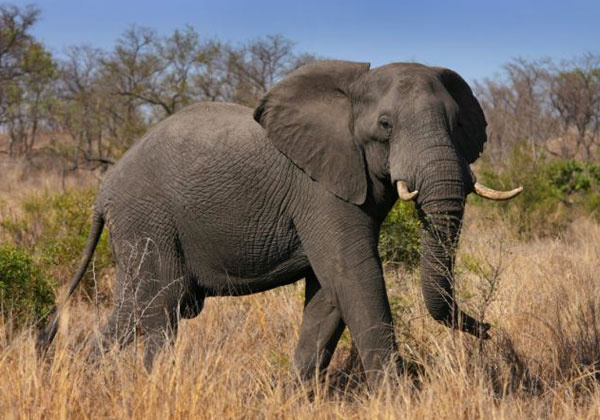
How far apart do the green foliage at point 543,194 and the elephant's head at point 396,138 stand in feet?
22.2

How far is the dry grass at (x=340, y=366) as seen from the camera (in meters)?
3.62

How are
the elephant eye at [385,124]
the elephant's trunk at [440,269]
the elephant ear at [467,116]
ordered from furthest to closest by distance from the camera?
1. the elephant ear at [467,116]
2. the elephant eye at [385,124]
3. the elephant's trunk at [440,269]

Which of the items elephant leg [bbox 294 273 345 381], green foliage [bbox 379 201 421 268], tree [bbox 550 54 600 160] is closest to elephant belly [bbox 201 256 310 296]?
elephant leg [bbox 294 273 345 381]

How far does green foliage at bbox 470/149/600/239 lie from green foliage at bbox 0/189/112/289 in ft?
17.7

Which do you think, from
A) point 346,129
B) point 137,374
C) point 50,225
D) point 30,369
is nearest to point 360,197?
point 346,129

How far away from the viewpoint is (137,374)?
369 centimetres

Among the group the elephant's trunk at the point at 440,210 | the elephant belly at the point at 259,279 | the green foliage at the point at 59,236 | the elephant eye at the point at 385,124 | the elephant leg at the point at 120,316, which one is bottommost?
the green foliage at the point at 59,236

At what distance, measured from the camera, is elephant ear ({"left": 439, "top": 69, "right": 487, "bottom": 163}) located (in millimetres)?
4414

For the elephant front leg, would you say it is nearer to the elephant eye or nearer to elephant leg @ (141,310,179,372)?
the elephant eye

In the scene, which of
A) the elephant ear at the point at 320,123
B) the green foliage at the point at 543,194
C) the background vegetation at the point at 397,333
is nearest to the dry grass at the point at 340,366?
the background vegetation at the point at 397,333

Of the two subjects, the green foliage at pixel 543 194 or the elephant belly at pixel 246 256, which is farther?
the green foliage at pixel 543 194

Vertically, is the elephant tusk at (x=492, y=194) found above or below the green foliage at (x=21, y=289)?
above

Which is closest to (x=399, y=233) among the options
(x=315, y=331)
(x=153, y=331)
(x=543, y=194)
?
(x=315, y=331)

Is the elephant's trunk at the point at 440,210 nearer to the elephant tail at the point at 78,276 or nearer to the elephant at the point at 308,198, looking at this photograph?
the elephant at the point at 308,198
